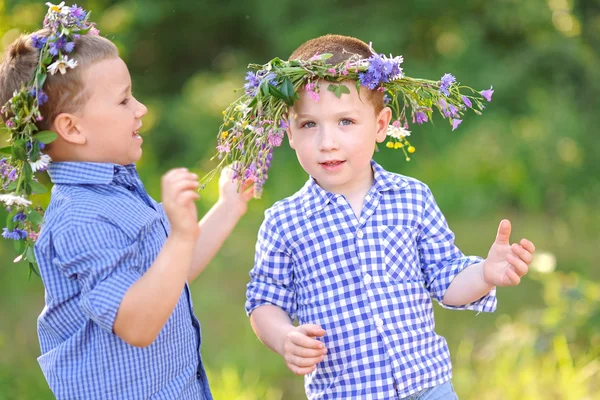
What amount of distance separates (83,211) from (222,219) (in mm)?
636

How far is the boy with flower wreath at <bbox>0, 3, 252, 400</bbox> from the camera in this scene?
193 cm

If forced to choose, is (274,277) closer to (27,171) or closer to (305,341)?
(305,341)

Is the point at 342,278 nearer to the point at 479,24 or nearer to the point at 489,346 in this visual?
the point at 489,346

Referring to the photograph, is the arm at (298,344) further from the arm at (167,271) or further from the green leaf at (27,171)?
the green leaf at (27,171)

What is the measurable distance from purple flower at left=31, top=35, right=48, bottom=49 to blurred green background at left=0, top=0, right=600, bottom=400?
6.46 ft

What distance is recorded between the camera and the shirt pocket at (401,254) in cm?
224

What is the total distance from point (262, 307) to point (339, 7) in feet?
20.7

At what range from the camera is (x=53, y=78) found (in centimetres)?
206

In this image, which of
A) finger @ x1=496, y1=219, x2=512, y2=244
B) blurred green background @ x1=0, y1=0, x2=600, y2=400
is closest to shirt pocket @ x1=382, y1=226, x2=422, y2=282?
finger @ x1=496, y1=219, x2=512, y2=244

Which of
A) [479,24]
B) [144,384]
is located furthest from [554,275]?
[479,24]

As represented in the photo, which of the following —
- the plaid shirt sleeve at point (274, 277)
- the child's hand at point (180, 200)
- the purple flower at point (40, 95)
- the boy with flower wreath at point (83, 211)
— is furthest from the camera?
the plaid shirt sleeve at point (274, 277)

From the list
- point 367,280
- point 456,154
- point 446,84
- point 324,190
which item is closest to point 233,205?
point 324,190

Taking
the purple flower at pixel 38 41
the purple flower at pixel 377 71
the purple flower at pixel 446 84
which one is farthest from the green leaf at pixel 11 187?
the purple flower at pixel 446 84

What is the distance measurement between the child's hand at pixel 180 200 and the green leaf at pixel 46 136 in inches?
15.2
